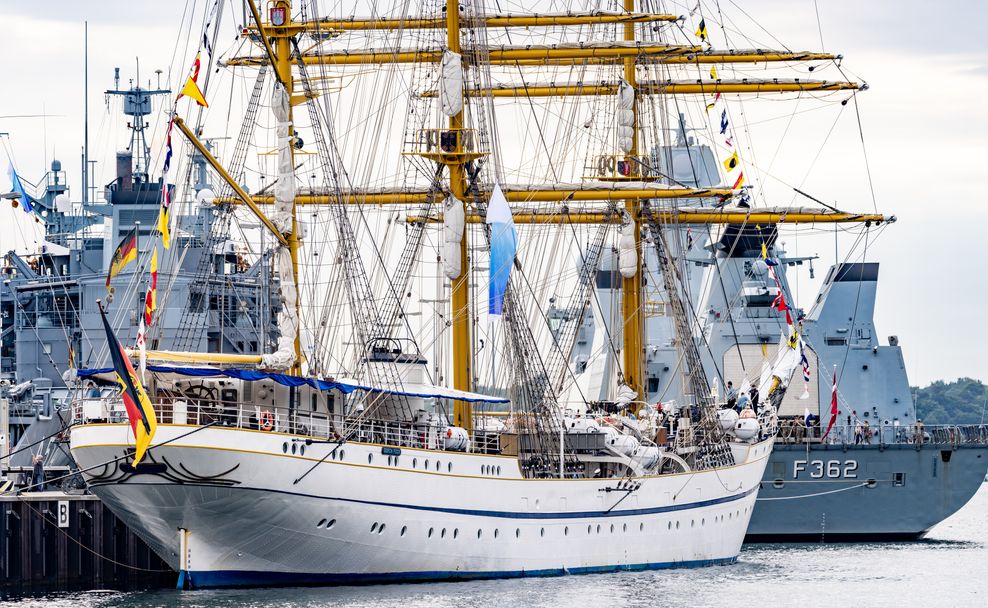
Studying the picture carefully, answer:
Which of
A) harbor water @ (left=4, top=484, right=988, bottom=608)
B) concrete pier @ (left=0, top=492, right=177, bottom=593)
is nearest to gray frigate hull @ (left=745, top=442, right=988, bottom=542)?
harbor water @ (left=4, top=484, right=988, bottom=608)

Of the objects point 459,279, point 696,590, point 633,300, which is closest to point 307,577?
point 696,590

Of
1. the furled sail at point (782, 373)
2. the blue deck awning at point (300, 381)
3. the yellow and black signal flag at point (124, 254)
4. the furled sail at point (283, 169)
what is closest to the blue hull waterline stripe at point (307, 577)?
the blue deck awning at point (300, 381)

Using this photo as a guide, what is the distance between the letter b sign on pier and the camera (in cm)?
5400

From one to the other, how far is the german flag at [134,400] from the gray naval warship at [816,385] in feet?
75.6

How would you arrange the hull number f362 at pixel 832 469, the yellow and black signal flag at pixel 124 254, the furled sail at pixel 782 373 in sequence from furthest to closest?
1. the hull number f362 at pixel 832 469
2. the furled sail at pixel 782 373
3. the yellow and black signal flag at pixel 124 254

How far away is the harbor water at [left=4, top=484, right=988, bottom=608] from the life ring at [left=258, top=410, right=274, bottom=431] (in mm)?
4401

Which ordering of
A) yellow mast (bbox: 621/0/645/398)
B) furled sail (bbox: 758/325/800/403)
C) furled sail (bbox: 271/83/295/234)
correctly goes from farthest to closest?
yellow mast (bbox: 621/0/645/398) → furled sail (bbox: 758/325/800/403) → furled sail (bbox: 271/83/295/234)

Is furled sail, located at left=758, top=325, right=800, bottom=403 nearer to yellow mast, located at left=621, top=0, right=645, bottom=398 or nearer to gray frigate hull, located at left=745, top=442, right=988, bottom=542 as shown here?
yellow mast, located at left=621, top=0, right=645, bottom=398

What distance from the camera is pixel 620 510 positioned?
5981cm

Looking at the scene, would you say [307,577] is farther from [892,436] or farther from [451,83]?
[892,436]

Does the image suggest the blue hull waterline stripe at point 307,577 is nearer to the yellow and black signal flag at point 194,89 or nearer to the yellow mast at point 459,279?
the yellow mast at point 459,279

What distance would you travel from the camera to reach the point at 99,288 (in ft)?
263

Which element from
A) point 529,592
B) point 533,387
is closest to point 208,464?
point 529,592

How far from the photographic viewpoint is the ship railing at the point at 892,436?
7756cm
